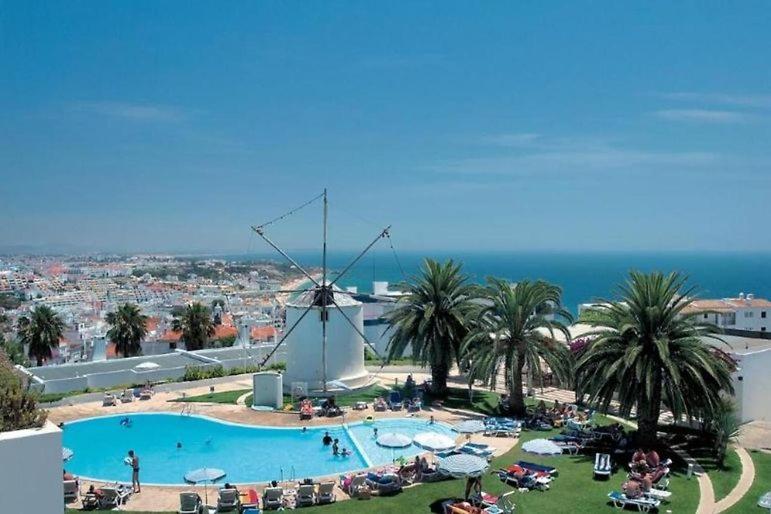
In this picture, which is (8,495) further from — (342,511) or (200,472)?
(200,472)

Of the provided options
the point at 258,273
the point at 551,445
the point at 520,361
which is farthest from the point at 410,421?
the point at 258,273

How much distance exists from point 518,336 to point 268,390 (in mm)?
11523

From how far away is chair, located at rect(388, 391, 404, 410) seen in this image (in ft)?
96.5

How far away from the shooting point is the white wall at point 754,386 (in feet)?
81.7

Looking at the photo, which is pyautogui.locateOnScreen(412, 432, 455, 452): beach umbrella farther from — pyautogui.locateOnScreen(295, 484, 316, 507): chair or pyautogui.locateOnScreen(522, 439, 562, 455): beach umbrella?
pyautogui.locateOnScreen(295, 484, 316, 507): chair

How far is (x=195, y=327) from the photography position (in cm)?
4472

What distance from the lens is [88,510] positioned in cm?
1752

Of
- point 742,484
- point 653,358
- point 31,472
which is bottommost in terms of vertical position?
point 742,484

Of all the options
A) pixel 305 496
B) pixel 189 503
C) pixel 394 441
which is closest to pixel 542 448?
pixel 394 441

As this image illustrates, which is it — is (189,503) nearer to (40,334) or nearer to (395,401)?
(395,401)

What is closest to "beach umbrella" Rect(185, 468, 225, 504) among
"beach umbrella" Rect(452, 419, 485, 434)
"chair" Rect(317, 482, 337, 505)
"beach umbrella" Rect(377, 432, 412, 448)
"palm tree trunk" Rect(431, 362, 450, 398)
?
"chair" Rect(317, 482, 337, 505)

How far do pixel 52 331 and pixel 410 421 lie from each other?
2575 cm

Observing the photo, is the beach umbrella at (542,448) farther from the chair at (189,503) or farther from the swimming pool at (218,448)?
the chair at (189,503)

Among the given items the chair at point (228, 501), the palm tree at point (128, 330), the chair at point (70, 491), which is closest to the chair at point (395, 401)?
the chair at point (228, 501)
